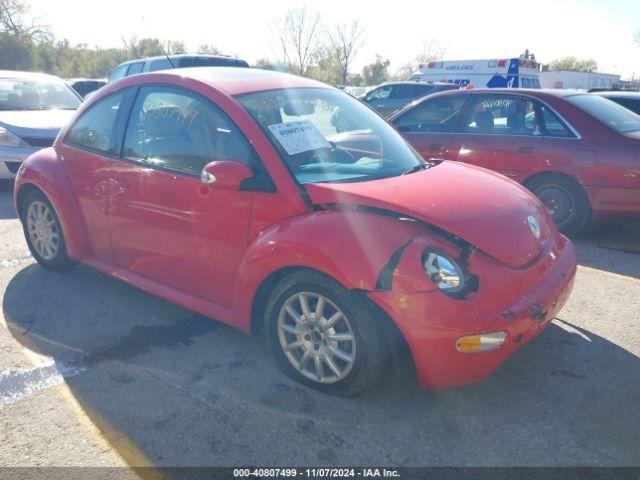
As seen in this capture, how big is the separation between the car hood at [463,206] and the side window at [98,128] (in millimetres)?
1797

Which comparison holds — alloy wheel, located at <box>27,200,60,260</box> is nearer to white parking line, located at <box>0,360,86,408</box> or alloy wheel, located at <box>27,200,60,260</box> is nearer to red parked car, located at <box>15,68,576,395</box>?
red parked car, located at <box>15,68,576,395</box>

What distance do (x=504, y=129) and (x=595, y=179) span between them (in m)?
1.18

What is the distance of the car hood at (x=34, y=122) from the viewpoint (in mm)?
7293

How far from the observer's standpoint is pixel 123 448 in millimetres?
2520

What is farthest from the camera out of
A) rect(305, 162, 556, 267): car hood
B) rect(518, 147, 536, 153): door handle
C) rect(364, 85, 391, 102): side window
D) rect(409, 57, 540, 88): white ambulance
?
rect(409, 57, 540, 88): white ambulance

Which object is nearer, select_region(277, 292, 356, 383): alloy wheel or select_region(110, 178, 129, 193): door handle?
select_region(277, 292, 356, 383): alloy wheel

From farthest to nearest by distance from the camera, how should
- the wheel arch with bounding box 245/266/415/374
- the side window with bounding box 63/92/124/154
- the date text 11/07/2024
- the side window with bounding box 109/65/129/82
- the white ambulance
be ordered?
the white ambulance, the side window with bounding box 109/65/129/82, the side window with bounding box 63/92/124/154, the wheel arch with bounding box 245/266/415/374, the date text 11/07/2024

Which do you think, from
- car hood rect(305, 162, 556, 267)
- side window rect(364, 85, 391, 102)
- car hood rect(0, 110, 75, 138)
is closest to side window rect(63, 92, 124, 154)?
car hood rect(305, 162, 556, 267)

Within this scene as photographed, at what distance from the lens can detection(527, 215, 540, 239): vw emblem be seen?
3.10m

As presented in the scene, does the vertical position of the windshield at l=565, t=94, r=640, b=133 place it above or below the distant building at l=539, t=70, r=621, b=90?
below

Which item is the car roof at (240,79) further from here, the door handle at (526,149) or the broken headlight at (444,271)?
the door handle at (526,149)

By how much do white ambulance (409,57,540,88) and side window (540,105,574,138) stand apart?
36.7ft

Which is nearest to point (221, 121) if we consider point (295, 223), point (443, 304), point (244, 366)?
point (295, 223)

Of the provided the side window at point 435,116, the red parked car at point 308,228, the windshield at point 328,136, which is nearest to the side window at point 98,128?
the red parked car at point 308,228
